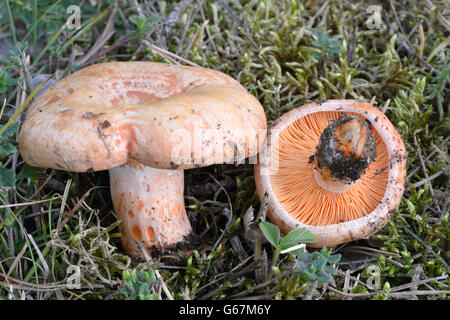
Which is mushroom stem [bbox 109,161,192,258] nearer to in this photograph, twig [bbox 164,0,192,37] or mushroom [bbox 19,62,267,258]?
mushroom [bbox 19,62,267,258]

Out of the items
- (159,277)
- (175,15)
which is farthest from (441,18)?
(159,277)

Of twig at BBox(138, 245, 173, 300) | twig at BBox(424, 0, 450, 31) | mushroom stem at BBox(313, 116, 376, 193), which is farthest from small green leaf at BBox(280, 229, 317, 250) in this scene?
twig at BBox(424, 0, 450, 31)

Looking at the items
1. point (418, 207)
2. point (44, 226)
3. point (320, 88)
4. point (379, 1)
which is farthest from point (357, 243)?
point (379, 1)

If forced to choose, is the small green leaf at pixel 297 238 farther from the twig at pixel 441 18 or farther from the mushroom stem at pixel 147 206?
the twig at pixel 441 18

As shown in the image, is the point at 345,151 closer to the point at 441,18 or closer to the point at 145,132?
the point at 145,132

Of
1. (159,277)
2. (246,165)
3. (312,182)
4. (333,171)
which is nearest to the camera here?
(159,277)

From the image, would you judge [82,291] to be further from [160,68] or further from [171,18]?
[171,18]
